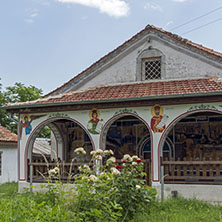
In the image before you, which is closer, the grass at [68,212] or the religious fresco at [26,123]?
the grass at [68,212]

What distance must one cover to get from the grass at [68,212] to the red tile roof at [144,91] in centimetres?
321

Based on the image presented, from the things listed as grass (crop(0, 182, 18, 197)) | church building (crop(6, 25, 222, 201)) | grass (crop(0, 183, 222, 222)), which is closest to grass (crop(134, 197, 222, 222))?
grass (crop(0, 183, 222, 222))

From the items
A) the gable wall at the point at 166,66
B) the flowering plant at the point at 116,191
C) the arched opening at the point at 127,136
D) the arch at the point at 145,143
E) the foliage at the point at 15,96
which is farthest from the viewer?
the foliage at the point at 15,96

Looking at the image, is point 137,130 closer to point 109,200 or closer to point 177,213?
point 177,213

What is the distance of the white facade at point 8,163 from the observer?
19608 millimetres

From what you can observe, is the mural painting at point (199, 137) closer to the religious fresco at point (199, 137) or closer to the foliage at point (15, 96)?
the religious fresco at point (199, 137)

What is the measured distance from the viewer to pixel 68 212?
19.7 feet

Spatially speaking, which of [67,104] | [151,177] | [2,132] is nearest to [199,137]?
[151,177]

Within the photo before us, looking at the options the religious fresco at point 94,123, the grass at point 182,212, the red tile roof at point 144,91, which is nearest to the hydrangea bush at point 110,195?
the grass at point 182,212

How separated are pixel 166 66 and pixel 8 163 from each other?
1096cm

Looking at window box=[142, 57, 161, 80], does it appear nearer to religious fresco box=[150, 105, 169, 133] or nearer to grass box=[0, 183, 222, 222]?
religious fresco box=[150, 105, 169, 133]

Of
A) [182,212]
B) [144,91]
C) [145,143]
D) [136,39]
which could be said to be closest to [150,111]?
[144,91]

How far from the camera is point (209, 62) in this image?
518 inches

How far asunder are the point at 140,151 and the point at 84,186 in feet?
25.4
